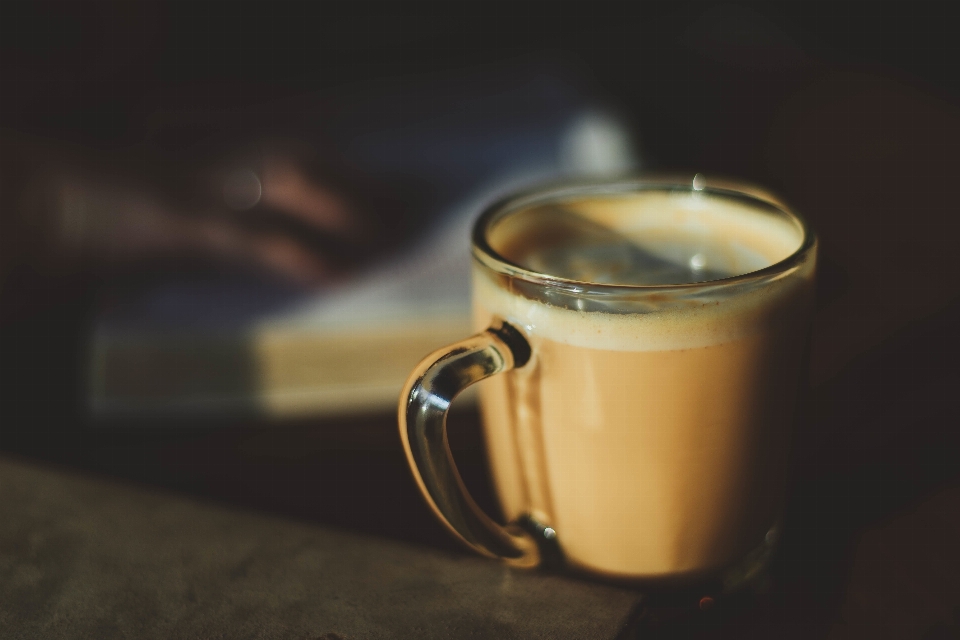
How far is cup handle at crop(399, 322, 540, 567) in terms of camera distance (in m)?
0.29

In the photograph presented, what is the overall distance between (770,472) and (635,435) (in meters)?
0.08

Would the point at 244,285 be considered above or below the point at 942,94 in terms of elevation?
below

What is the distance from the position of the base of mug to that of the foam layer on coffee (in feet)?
0.34

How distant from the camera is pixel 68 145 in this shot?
0.80 meters

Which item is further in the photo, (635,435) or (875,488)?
(875,488)

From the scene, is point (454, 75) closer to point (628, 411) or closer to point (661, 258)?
point (661, 258)

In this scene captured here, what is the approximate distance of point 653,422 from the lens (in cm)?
29

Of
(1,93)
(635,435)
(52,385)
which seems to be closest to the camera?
(635,435)

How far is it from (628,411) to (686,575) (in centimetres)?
9

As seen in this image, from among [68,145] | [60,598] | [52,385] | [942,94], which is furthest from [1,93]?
[942,94]

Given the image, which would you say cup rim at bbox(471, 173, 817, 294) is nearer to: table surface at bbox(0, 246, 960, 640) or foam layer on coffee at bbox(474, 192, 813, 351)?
foam layer on coffee at bbox(474, 192, 813, 351)

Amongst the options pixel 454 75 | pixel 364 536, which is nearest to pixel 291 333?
pixel 364 536

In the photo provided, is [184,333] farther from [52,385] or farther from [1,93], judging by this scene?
[1,93]

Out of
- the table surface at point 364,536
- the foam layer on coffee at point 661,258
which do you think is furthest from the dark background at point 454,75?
the foam layer on coffee at point 661,258
